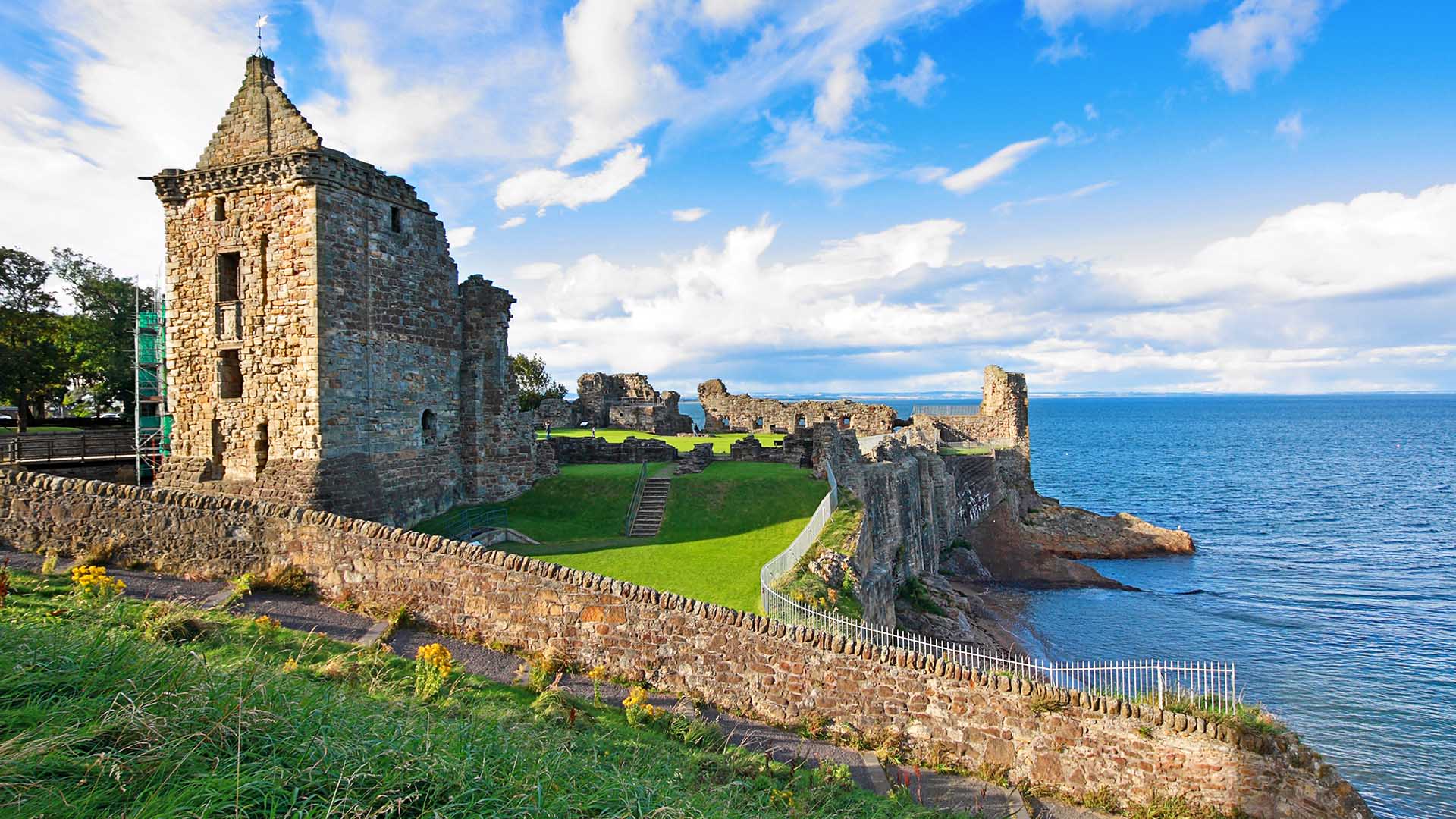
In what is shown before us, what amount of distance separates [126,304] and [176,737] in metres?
40.8

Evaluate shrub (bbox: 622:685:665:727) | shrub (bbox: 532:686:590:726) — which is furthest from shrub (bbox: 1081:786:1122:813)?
shrub (bbox: 532:686:590:726)

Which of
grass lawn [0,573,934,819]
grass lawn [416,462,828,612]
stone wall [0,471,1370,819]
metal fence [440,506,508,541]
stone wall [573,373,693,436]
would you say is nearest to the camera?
grass lawn [0,573,934,819]

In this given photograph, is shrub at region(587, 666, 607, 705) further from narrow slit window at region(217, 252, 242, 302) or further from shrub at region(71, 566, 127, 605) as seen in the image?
narrow slit window at region(217, 252, 242, 302)

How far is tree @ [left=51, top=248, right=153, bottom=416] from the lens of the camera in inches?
1291

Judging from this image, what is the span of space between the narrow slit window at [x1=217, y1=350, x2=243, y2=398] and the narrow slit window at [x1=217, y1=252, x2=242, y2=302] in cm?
140

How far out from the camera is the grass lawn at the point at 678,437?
33969 mm

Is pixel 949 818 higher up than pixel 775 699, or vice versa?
pixel 775 699

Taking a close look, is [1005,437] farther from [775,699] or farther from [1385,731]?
[775,699]

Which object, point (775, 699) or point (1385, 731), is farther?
point (1385, 731)

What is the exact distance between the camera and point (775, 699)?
1270 centimetres

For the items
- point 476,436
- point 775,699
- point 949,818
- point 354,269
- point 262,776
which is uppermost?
point 354,269

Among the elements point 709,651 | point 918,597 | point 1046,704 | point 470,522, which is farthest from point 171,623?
point 918,597

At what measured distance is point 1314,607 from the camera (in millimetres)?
32656

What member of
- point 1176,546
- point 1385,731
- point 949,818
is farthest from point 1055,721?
point 1176,546
